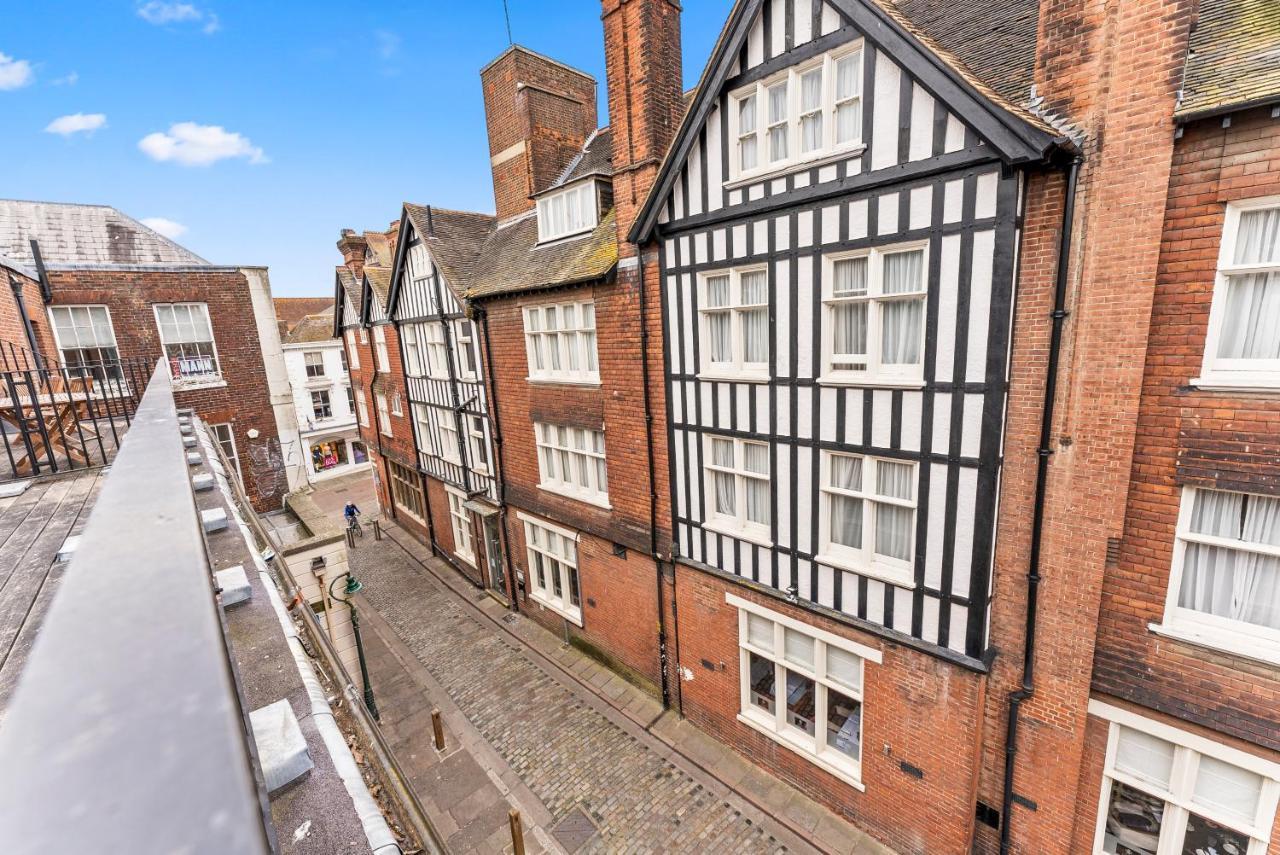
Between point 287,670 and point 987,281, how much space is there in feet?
24.1

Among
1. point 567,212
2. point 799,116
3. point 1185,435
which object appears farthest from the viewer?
point 567,212

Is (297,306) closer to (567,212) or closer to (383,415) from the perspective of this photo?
(383,415)

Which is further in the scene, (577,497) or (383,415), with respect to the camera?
(383,415)

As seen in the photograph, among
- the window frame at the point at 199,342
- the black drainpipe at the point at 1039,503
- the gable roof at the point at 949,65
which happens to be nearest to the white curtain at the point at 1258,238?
the black drainpipe at the point at 1039,503

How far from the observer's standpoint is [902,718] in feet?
26.0

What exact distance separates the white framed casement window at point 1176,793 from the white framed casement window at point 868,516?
267 centimetres

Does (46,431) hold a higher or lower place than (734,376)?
higher

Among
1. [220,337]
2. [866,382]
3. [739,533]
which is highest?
[220,337]

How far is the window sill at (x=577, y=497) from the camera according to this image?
39.3 ft

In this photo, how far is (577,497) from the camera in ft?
41.4

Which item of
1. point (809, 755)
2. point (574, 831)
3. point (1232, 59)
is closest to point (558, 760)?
point (574, 831)

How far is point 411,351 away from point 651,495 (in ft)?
36.9

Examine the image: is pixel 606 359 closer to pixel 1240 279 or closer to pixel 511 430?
pixel 511 430

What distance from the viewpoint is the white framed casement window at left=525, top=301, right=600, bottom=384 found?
11.6 metres
